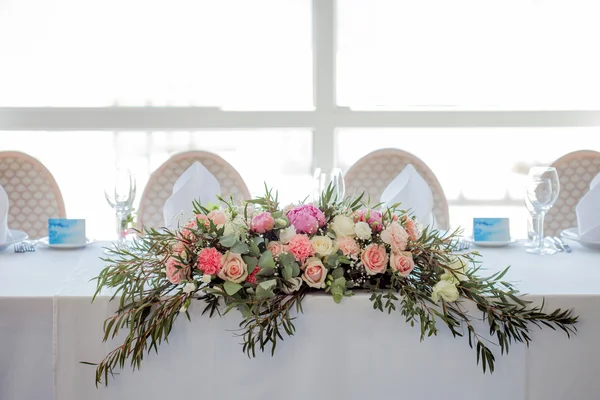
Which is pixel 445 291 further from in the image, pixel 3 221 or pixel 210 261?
pixel 3 221

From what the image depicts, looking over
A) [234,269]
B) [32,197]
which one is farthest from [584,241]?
[32,197]

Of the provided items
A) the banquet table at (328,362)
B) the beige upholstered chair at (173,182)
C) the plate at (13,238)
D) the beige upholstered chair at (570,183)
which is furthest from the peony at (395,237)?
the beige upholstered chair at (570,183)

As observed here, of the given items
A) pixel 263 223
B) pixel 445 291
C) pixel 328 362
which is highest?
pixel 263 223

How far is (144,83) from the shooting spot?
3506mm

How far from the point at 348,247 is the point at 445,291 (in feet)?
0.54

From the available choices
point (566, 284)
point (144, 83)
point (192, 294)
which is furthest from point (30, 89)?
point (566, 284)

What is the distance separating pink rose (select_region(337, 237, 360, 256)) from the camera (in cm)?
95

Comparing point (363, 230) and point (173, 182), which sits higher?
point (173, 182)

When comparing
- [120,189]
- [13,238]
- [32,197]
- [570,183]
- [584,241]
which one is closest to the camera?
[120,189]

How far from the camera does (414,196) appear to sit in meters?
1.68

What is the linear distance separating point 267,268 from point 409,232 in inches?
9.9

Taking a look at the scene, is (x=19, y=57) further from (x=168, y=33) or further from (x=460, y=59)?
(x=460, y=59)

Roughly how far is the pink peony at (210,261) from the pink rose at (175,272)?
0.10 feet

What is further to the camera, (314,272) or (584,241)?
(584,241)
